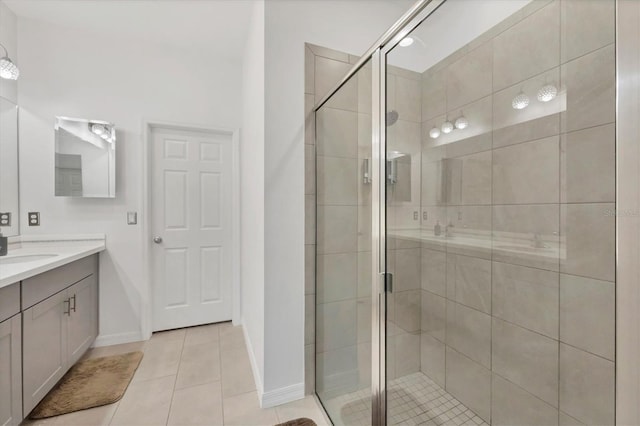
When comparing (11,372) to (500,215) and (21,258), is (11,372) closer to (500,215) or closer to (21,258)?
(21,258)

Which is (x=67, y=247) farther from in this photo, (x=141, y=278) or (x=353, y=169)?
(x=353, y=169)

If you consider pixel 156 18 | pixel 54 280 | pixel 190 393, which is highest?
pixel 156 18

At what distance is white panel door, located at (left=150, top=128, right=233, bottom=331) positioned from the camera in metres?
2.68

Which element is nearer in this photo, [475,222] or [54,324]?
[475,222]

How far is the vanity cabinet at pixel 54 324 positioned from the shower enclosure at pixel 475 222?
1.71 m

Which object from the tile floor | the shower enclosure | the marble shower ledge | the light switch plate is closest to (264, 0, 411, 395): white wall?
A: the tile floor

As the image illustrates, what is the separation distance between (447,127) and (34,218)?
321 cm

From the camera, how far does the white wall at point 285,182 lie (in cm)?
166

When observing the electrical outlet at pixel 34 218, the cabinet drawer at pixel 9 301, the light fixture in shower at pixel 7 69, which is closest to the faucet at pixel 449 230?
the cabinet drawer at pixel 9 301

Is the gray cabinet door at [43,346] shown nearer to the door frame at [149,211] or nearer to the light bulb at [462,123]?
the door frame at [149,211]

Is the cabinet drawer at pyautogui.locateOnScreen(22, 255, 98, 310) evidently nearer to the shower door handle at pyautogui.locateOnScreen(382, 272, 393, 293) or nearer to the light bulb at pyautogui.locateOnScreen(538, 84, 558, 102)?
the shower door handle at pyautogui.locateOnScreen(382, 272, 393, 293)

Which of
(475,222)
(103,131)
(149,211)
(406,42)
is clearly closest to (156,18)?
(103,131)

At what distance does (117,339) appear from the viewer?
2.47 meters

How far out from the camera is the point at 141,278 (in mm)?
2547
